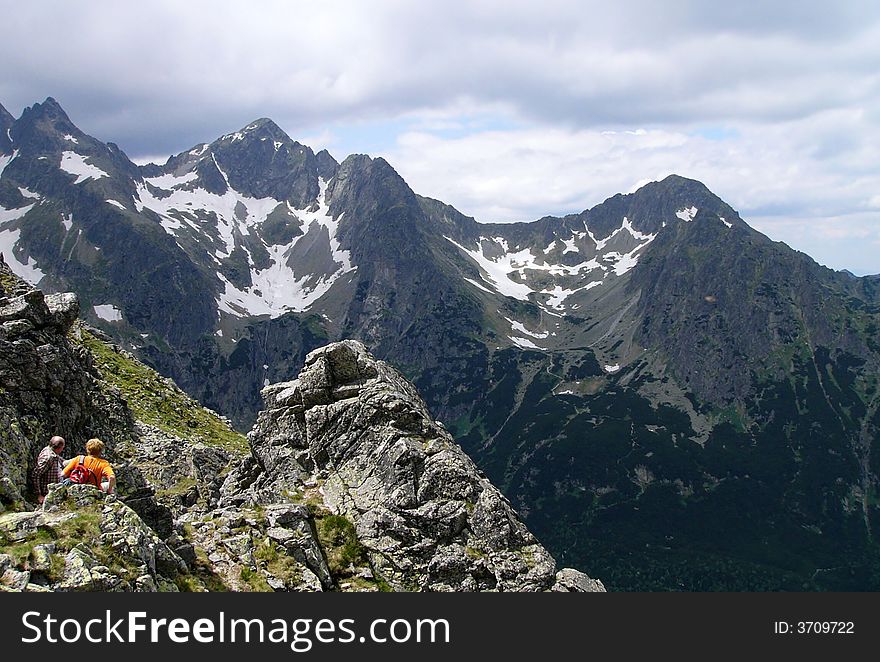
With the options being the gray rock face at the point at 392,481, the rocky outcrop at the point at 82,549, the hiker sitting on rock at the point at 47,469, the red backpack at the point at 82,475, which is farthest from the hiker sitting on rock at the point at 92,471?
the gray rock face at the point at 392,481

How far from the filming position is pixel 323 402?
36.1 m

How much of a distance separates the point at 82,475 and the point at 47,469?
9.65 feet

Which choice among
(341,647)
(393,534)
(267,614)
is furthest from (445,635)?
(393,534)

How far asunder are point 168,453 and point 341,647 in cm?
3739

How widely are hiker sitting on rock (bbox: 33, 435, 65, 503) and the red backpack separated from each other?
1660mm

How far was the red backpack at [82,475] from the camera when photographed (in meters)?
19.0

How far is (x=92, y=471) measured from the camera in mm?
19422

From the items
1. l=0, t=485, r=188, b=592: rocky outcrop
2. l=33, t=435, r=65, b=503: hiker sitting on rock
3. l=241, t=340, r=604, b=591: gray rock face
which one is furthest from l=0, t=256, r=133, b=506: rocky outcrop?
l=241, t=340, r=604, b=591: gray rock face

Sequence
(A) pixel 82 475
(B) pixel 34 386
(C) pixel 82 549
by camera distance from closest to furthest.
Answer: (C) pixel 82 549 < (A) pixel 82 475 < (B) pixel 34 386

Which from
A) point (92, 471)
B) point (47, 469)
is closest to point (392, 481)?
point (92, 471)

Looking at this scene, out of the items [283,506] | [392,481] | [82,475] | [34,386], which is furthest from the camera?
[392,481]

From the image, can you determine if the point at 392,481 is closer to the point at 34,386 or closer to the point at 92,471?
the point at 92,471

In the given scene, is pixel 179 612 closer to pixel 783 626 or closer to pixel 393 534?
pixel 393 534

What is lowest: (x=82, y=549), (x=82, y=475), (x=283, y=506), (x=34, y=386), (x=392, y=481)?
(x=283, y=506)
